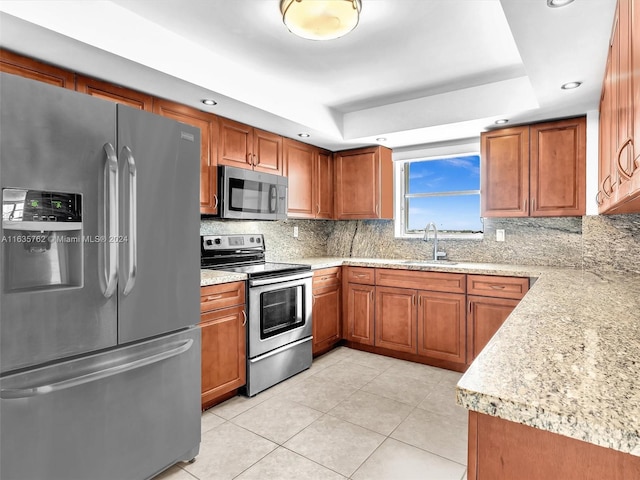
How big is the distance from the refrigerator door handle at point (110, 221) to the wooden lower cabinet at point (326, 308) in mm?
2046

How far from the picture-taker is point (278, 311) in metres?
2.93

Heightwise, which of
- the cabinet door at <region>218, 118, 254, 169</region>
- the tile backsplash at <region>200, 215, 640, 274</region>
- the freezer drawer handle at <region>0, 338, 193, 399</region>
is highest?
the cabinet door at <region>218, 118, 254, 169</region>

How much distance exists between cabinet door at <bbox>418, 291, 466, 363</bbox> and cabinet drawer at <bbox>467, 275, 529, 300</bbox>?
15 cm

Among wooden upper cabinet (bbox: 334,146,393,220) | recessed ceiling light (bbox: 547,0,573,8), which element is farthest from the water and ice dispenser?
wooden upper cabinet (bbox: 334,146,393,220)

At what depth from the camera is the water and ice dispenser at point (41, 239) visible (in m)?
1.31

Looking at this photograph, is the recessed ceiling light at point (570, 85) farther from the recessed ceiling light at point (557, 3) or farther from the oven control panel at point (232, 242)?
the oven control panel at point (232, 242)

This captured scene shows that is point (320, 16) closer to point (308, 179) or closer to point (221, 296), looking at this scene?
point (221, 296)

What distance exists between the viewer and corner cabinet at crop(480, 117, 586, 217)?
9.63 feet

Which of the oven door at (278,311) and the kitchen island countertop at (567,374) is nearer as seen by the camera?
the kitchen island countertop at (567,374)

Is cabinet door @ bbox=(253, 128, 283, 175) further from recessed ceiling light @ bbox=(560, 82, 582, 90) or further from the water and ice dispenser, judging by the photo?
recessed ceiling light @ bbox=(560, 82, 582, 90)

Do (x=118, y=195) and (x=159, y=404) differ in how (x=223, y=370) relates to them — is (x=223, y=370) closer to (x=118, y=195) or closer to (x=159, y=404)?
(x=159, y=404)

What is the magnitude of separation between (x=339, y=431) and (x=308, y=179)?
2.45 metres

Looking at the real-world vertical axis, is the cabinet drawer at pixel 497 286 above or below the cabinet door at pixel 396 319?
above

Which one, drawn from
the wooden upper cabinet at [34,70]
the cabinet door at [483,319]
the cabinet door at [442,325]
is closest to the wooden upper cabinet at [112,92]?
the wooden upper cabinet at [34,70]
